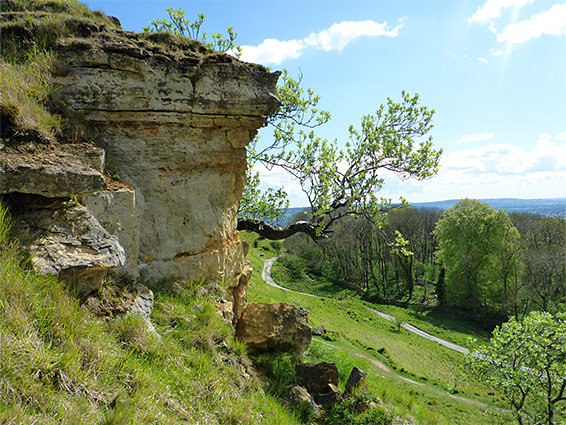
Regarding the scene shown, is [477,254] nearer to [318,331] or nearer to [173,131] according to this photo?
[318,331]

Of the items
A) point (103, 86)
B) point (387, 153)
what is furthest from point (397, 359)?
point (103, 86)

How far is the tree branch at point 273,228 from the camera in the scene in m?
11.5

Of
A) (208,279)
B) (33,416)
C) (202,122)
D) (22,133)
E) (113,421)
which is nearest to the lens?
(33,416)

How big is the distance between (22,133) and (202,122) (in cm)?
333

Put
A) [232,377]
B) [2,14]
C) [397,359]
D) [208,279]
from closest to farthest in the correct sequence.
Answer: [232,377]
[2,14]
[208,279]
[397,359]

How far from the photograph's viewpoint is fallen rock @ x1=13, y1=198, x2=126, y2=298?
404 centimetres

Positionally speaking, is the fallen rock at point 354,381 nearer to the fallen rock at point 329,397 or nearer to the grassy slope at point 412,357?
the fallen rock at point 329,397

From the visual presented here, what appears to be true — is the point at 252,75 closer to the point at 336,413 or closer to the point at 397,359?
the point at 336,413

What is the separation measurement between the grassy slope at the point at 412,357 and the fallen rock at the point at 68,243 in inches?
291

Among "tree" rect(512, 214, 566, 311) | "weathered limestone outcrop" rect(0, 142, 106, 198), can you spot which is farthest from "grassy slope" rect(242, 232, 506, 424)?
"tree" rect(512, 214, 566, 311)

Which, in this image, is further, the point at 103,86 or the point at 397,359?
the point at 397,359

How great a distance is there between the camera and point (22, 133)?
448 cm

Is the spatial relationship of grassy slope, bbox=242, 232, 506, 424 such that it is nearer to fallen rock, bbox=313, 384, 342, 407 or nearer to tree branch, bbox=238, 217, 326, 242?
fallen rock, bbox=313, 384, 342, 407

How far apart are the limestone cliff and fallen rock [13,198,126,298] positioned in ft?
1.97
